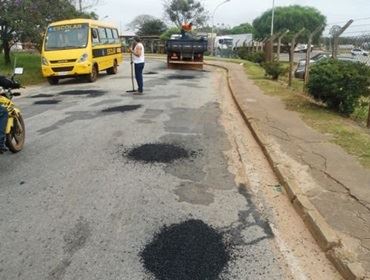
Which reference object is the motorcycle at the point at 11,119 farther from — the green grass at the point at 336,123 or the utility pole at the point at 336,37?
the utility pole at the point at 336,37

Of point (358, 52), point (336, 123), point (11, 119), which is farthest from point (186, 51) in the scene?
point (11, 119)

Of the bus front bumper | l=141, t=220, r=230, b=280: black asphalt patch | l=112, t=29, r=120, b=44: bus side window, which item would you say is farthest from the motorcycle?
l=112, t=29, r=120, b=44: bus side window

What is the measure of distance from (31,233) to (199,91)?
10.4 meters

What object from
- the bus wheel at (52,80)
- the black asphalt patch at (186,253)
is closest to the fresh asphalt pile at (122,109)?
the black asphalt patch at (186,253)

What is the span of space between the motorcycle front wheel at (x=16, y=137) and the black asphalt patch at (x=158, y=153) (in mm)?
1791

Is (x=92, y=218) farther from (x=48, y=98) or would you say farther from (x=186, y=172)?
(x=48, y=98)

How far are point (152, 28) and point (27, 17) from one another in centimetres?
5036

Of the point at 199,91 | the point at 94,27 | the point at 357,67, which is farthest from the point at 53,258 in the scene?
the point at 94,27

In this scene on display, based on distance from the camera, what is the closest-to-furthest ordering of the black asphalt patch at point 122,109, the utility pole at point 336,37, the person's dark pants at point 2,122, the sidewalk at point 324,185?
the sidewalk at point 324,185 < the person's dark pants at point 2,122 < the black asphalt patch at point 122,109 < the utility pole at point 336,37

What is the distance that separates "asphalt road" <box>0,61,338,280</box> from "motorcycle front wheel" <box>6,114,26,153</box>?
132 mm

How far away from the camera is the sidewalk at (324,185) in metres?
3.88

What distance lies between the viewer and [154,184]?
18.1 ft

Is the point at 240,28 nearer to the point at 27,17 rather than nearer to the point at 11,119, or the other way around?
the point at 27,17

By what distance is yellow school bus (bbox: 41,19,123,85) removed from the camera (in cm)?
1614
